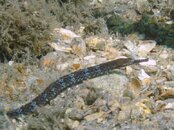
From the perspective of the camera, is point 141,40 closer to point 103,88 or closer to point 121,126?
point 103,88

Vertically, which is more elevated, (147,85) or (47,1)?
(47,1)

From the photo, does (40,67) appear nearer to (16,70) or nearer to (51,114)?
(16,70)

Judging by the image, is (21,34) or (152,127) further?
(21,34)

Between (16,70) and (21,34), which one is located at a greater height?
(21,34)

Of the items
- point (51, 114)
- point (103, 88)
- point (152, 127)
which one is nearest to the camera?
A: point (152, 127)

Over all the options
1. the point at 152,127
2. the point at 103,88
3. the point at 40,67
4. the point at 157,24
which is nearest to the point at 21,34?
the point at 40,67

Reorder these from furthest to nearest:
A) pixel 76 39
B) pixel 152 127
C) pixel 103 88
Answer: pixel 76 39 → pixel 103 88 → pixel 152 127

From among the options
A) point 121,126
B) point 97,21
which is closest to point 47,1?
point 97,21

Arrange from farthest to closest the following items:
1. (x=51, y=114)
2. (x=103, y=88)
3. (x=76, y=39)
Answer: (x=76, y=39) < (x=103, y=88) < (x=51, y=114)

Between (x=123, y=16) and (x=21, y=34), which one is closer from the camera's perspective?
(x=21, y=34)
